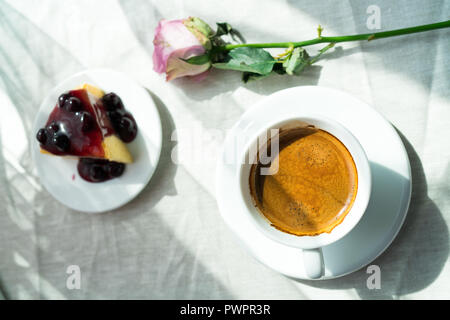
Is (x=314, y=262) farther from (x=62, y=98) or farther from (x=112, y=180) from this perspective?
(x=62, y=98)

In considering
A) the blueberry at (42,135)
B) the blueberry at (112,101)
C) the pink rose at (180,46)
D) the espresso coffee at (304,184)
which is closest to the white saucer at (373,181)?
the espresso coffee at (304,184)

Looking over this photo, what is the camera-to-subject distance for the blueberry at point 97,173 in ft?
2.69

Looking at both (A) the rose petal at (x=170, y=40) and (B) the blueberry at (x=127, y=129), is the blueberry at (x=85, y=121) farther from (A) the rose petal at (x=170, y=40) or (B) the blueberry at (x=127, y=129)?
(A) the rose petal at (x=170, y=40)

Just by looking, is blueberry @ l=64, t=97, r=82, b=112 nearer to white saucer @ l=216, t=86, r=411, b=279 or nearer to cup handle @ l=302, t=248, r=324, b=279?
white saucer @ l=216, t=86, r=411, b=279

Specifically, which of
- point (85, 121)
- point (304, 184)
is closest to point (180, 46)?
point (85, 121)

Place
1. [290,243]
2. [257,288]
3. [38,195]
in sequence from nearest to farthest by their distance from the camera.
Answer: [290,243], [257,288], [38,195]

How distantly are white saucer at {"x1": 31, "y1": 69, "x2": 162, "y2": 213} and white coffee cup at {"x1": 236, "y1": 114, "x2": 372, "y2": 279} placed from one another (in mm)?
251

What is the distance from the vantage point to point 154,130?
0.81m

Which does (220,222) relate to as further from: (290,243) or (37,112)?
(37,112)

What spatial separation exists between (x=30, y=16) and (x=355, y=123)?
78 centimetres

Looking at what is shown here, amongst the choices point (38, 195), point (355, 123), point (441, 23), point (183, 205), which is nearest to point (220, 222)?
point (183, 205)

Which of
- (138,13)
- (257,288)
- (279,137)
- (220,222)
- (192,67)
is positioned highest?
(138,13)

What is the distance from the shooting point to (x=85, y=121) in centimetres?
78

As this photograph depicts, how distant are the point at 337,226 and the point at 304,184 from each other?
0.34 feet
